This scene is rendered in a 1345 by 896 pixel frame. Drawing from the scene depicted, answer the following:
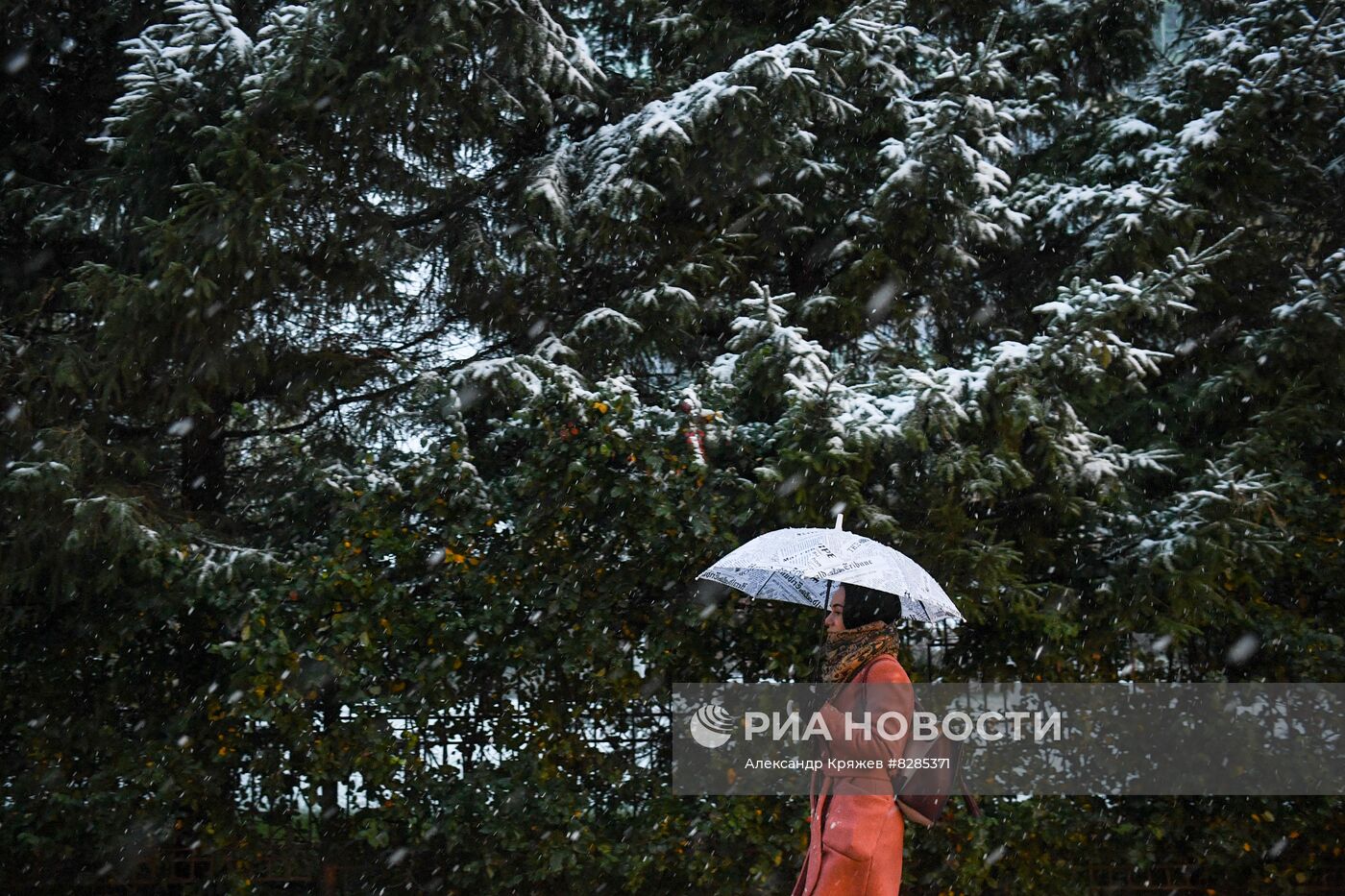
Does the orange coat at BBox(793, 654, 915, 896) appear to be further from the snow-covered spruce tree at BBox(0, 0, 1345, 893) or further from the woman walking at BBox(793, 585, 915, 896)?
the snow-covered spruce tree at BBox(0, 0, 1345, 893)

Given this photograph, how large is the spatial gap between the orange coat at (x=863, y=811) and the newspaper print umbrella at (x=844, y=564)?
0.29m

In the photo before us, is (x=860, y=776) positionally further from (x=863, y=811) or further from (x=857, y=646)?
(x=857, y=646)

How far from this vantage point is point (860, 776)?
4.13m

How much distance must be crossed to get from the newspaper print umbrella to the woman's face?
0.07 meters

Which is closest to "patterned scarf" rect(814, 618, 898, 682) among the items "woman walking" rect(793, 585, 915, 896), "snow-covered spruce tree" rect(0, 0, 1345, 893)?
"woman walking" rect(793, 585, 915, 896)

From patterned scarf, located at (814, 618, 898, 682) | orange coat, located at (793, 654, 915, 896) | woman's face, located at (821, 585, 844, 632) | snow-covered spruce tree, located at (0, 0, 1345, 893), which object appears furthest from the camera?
snow-covered spruce tree, located at (0, 0, 1345, 893)

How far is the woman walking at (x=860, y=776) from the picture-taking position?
4090 mm

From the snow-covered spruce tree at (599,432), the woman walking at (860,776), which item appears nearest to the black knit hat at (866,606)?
the woman walking at (860,776)

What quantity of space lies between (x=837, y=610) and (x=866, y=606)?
124 mm

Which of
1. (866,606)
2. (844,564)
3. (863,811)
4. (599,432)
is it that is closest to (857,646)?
(866,606)

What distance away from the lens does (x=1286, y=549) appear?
722 cm

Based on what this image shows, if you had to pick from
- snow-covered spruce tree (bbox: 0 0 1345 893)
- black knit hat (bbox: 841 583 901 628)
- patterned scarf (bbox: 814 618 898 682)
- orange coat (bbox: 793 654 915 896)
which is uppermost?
snow-covered spruce tree (bbox: 0 0 1345 893)

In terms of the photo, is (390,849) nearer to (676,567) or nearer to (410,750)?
(410,750)

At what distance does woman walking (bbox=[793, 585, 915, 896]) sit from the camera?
4090 mm
